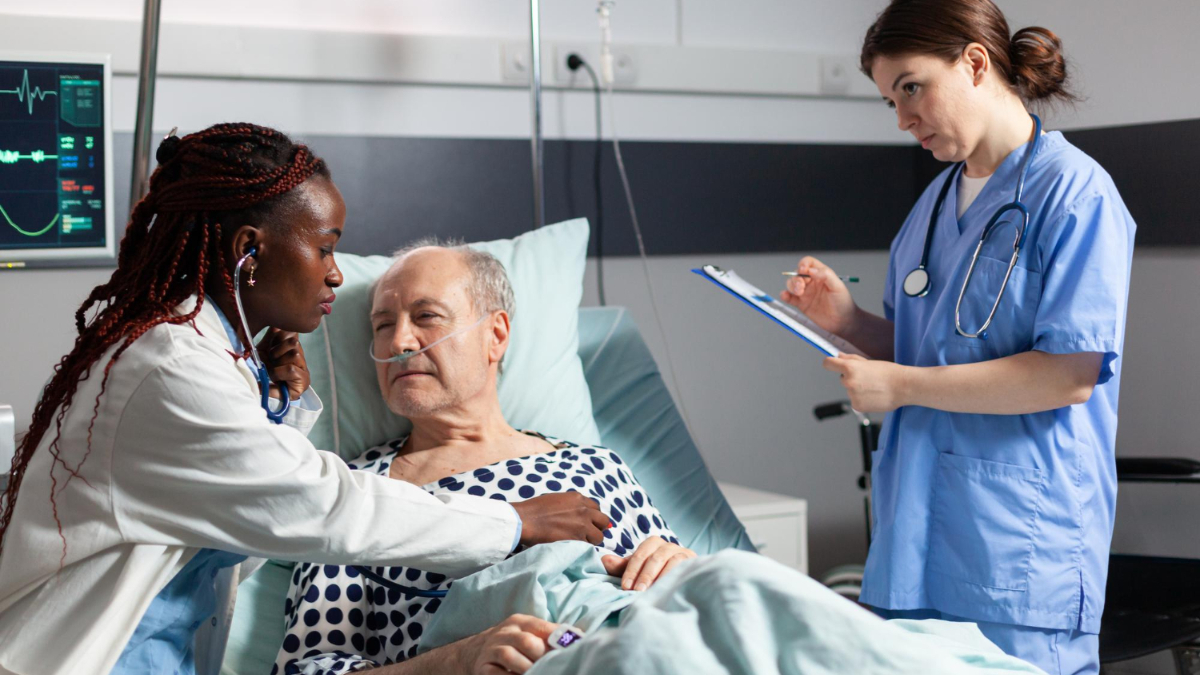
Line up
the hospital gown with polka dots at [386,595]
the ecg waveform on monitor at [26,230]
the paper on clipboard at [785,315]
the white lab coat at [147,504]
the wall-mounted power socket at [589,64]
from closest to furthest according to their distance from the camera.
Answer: the white lab coat at [147,504] < the hospital gown with polka dots at [386,595] < the paper on clipboard at [785,315] < the ecg waveform on monitor at [26,230] < the wall-mounted power socket at [589,64]

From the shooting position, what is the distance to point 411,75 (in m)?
2.47

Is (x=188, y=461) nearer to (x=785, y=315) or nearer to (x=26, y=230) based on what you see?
(x=785, y=315)

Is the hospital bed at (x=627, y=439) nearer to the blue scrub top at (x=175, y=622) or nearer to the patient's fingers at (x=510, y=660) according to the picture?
the blue scrub top at (x=175, y=622)

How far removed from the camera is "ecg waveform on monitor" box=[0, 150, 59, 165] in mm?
1982

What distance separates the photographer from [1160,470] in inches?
80.7

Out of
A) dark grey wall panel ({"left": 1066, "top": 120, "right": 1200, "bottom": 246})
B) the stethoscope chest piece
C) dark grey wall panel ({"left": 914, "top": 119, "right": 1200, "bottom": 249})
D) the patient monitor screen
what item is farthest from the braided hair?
dark grey wall panel ({"left": 1066, "top": 120, "right": 1200, "bottom": 246})

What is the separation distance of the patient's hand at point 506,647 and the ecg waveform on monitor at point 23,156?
1322mm

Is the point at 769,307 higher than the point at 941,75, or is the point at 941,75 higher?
the point at 941,75

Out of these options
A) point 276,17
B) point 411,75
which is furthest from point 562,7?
point 276,17

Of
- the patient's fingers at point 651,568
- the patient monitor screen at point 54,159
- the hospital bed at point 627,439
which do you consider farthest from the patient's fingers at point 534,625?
the patient monitor screen at point 54,159

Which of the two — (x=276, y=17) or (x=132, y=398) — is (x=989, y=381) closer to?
(x=132, y=398)

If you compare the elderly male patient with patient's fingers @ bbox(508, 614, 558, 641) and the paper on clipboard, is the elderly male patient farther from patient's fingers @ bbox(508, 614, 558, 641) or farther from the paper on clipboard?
the paper on clipboard

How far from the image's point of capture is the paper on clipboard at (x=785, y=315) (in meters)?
1.76

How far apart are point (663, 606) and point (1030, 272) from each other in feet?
2.78
